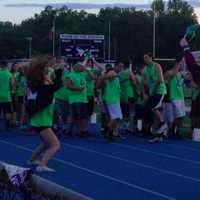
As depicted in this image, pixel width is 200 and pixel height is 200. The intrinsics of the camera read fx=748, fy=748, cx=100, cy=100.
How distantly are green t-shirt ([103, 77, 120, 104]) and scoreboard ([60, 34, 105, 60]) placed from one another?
1540cm


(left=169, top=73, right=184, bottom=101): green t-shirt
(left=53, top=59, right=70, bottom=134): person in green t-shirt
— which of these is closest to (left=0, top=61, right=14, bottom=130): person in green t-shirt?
(left=53, top=59, right=70, bottom=134): person in green t-shirt

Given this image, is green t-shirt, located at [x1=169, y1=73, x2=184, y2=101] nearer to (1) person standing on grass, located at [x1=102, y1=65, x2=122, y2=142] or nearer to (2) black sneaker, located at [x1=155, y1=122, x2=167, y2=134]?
(2) black sneaker, located at [x1=155, y1=122, x2=167, y2=134]

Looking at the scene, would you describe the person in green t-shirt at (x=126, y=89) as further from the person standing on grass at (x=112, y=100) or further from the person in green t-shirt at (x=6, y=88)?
the person in green t-shirt at (x=6, y=88)

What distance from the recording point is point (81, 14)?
135 meters

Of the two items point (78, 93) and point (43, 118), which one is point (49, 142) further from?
point (78, 93)

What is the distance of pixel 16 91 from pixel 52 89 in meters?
9.19

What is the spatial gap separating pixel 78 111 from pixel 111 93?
43.8 inches

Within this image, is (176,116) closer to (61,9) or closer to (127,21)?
(127,21)

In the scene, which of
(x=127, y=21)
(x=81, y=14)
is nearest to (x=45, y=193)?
(x=127, y=21)

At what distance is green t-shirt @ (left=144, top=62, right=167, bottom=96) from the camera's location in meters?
17.0

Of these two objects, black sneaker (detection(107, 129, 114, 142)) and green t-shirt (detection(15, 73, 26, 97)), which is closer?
black sneaker (detection(107, 129, 114, 142))

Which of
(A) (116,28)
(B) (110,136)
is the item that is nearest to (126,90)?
(B) (110,136)

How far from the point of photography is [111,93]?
696 inches

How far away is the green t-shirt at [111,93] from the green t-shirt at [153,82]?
0.84 m
